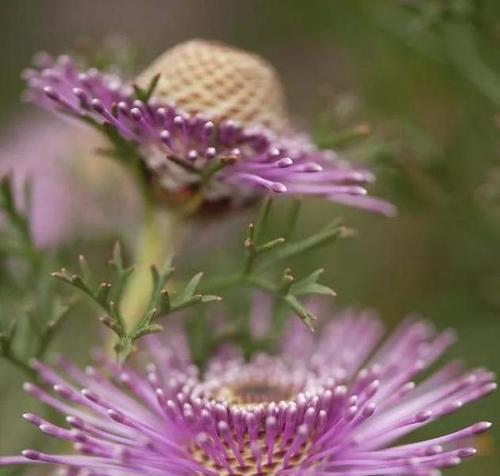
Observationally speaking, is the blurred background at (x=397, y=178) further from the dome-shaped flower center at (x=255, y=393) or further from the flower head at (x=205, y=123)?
the dome-shaped flower center at (x=255, y=393)

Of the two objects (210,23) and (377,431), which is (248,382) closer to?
(377,431)

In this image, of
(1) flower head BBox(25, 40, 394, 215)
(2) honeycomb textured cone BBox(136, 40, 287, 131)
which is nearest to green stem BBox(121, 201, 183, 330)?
(1) flower head BBox(25, 40, 394, 215)

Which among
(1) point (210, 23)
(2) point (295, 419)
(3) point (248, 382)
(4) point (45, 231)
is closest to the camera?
(2) point (295, 419)

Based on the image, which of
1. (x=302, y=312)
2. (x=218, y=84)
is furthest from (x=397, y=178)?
(x=302, y=312)

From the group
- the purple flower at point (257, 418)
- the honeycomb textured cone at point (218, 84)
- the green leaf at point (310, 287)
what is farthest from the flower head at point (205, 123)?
the purple flower at point (257, 418)

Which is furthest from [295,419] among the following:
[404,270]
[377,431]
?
[404,270]

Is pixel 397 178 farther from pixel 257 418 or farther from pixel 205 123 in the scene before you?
pixel 257 418
